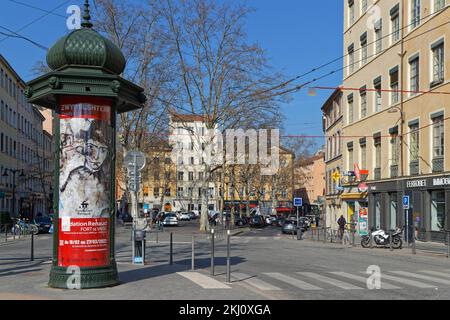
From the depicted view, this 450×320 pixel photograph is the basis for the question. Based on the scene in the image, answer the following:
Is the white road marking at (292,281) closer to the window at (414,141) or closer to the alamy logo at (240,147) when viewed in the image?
the window at (414,141)

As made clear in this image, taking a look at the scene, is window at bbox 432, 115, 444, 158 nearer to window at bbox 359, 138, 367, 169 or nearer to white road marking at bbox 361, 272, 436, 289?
window at bbox 359, 138, 367, 169

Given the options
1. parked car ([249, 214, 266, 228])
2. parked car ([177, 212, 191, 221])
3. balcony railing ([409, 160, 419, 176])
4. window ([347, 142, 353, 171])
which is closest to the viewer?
balcony railing ([409, 160, 419, 176])

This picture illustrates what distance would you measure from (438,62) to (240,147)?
102 feet

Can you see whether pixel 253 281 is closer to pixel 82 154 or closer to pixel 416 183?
pixel 82 154

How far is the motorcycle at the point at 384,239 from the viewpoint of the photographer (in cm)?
2875

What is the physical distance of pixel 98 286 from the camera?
36.6 feet

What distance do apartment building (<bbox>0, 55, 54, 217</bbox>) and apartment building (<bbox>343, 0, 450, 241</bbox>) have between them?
31.9 m

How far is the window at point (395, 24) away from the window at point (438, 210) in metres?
11.1

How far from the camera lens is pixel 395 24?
126 ft

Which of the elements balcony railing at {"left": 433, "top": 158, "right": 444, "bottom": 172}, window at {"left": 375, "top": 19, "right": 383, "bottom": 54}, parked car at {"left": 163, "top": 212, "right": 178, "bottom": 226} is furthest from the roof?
parked car at {"left": 163, "top": 212, "right": 178, "bottom": 226}

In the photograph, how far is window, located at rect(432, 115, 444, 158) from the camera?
104 feet

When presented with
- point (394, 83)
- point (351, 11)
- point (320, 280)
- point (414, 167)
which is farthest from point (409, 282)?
point (351, 11)
